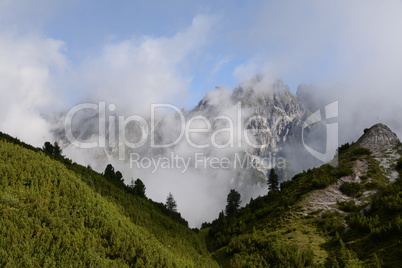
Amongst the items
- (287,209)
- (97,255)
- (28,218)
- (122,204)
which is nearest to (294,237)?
(287,209)

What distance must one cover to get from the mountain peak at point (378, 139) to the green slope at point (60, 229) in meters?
48.6

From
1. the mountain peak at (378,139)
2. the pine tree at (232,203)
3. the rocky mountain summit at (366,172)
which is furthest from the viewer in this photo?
the pine tree at (232,203)

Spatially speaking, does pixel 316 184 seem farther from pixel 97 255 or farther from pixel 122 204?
pixel 97 255

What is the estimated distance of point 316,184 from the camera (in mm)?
47938

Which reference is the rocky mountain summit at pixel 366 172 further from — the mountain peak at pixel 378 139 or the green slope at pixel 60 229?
the green slope at pixel 60 229

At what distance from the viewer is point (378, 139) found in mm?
60531

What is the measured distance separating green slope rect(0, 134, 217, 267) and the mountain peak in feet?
160

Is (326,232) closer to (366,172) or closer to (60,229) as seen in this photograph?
(366,172)

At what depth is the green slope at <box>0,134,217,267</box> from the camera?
67.8 feet

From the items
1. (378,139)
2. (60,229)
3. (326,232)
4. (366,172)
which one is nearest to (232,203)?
(366,172)

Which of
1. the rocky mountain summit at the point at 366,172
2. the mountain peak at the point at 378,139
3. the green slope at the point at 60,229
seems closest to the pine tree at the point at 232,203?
the rocky mountain summit at the point at 366,172

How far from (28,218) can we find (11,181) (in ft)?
27.3

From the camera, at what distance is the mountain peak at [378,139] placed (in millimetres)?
59250

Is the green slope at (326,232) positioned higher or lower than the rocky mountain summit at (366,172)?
lower
